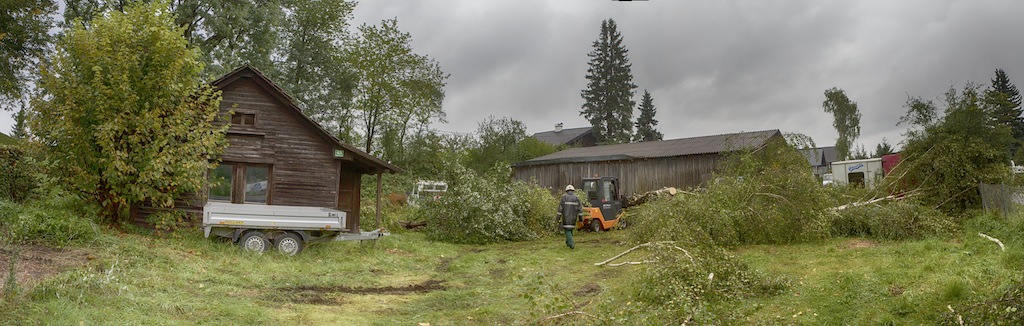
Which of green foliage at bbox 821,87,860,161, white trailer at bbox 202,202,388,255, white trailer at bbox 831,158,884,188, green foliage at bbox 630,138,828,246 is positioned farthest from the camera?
green foliage at bbox 821,87,860,161

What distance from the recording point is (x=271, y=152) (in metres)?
15.9

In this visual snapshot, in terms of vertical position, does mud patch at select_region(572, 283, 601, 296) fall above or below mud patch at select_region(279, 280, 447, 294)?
above

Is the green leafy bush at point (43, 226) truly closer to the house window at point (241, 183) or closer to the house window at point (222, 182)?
the house window at point (222, 182)

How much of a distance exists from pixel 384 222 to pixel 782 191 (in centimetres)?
1254

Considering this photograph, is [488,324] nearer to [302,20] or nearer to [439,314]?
[439,314]

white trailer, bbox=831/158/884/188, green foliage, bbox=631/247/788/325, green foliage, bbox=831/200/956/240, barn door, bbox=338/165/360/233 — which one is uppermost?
white trailer, bbox=831/158/884/188

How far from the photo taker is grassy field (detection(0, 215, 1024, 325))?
6402 millimetres

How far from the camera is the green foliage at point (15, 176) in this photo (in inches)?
598

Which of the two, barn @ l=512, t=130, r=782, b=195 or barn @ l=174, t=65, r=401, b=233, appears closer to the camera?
barn @ l=174, t=65, r=401, b=233

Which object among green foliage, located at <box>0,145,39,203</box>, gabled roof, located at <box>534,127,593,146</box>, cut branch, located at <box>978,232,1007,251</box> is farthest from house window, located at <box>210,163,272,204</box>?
gabled roof, located at <box>534,127,593,146</box>

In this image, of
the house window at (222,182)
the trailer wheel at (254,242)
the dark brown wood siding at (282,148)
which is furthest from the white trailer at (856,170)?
Result: the house window at (222,182)

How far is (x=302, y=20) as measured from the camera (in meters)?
32.3

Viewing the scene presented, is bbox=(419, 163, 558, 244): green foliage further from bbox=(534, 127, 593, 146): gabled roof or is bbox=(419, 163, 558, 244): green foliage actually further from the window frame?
bbox=(534, 127, 593, 146): gabled roof

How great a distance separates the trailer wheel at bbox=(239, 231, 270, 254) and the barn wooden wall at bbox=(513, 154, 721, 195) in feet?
47.3
